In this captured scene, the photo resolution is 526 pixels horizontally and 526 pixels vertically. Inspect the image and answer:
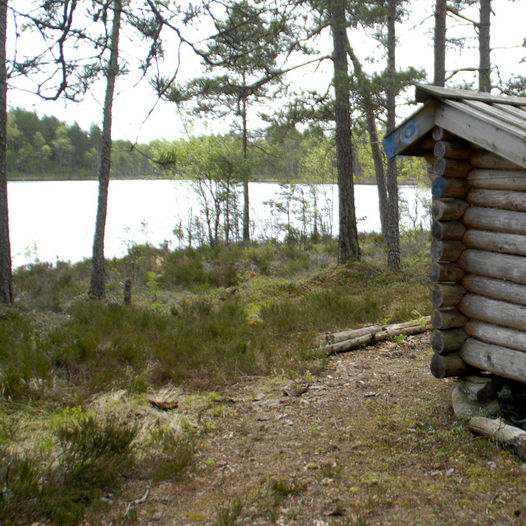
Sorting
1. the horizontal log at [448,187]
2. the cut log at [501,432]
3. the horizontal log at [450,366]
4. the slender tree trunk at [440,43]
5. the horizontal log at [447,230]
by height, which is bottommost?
the cut log at [501,432]

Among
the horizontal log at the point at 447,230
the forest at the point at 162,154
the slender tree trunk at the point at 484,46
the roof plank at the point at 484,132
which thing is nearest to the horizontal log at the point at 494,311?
the horizontal log at the point at 447,230

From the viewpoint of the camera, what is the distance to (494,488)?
355 cm

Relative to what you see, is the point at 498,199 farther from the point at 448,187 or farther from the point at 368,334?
the point at 368,334

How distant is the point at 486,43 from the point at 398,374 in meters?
Answer: 12.3

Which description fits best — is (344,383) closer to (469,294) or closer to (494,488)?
(469,294)

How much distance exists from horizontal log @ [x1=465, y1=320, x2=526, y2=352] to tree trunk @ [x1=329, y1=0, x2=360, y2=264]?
8032mm

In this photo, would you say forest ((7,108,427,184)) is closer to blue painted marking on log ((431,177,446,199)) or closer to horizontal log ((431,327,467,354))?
blue painted marking on log ((431,177,446,199))

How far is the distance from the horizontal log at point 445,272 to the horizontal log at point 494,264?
3.5 inches

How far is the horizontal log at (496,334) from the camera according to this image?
429 centimetres

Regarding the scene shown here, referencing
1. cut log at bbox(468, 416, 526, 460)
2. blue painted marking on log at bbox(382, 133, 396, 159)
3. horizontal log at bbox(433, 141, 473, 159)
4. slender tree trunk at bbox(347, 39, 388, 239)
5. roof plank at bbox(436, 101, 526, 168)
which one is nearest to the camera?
roof plank at bbox(436, 101, 526, 168)

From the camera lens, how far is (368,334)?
739cm

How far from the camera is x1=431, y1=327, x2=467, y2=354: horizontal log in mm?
4789

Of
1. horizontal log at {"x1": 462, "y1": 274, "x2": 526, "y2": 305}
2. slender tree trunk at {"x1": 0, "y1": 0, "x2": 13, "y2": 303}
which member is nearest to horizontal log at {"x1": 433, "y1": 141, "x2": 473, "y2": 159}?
horizontal log at {"x1": 462, "y1": 274, "x2": 526, "y2": 305}

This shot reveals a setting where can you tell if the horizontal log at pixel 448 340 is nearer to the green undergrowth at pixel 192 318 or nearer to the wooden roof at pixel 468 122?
the wooden roof at pixel 468 122
